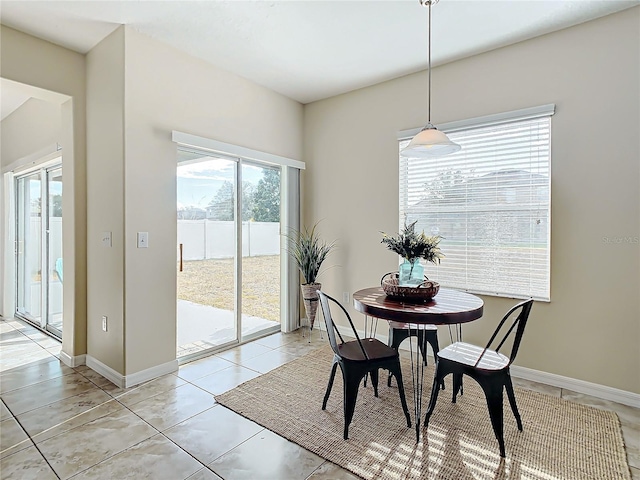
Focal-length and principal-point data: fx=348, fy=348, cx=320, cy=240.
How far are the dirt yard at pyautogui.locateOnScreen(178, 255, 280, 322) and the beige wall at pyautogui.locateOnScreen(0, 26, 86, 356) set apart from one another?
922mm

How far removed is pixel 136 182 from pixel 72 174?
854mm

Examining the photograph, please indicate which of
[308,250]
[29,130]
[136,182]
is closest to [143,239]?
[136,182]

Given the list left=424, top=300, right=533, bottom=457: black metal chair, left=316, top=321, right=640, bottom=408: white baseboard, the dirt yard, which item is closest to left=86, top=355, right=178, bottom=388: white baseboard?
the dirt yard

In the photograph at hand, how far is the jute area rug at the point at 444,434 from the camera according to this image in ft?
5.88

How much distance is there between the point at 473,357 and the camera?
6.86 ft

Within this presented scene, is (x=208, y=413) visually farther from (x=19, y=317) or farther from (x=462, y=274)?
(x=19, y=317)

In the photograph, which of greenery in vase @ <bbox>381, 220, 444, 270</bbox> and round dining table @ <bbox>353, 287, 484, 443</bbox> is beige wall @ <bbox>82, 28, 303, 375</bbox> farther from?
greenery in vase @ <bbox>381, 220, 444, 270</bbox>

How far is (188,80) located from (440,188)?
2.53 metres

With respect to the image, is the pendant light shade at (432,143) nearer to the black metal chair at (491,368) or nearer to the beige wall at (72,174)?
the black metal chair at (491,368)

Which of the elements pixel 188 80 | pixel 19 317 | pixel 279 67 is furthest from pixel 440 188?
pixel 19 317

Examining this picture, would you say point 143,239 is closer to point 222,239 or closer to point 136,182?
point 136,182

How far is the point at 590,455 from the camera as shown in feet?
6.20

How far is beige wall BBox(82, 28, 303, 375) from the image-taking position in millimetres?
2725

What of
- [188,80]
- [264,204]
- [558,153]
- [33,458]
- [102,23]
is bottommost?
[33,458]
